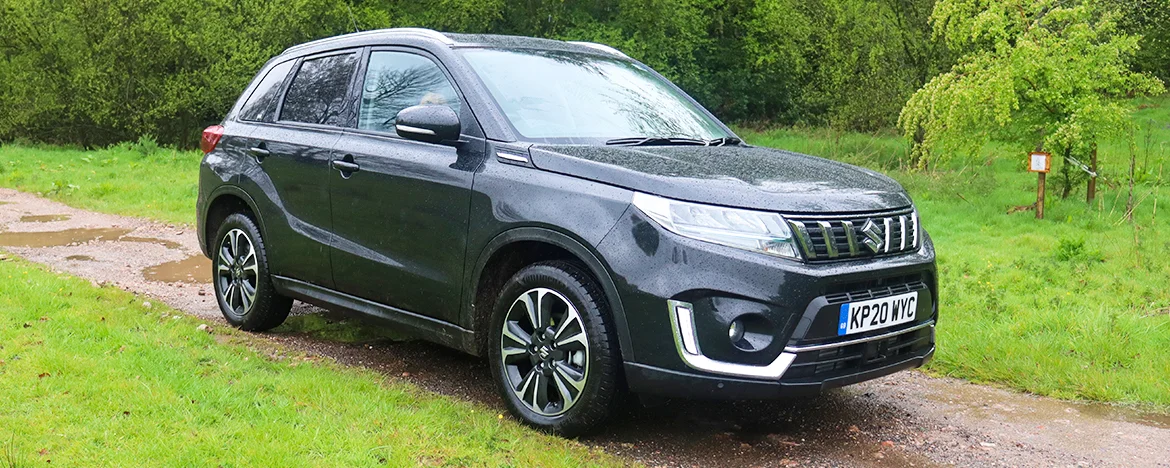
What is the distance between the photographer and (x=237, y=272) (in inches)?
238

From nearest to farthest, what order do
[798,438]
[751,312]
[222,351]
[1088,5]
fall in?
[751,312] < [798,438] < [222,351] < [1088,5]

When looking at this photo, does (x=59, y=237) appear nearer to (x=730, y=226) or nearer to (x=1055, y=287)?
(x=730, y=226)

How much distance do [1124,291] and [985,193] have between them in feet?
24.7

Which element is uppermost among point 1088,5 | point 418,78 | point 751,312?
point 1088,5

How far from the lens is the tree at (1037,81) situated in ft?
39.5

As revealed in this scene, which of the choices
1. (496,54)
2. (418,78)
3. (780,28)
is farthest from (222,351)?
(780,28)

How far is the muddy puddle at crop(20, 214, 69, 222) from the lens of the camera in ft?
37.6

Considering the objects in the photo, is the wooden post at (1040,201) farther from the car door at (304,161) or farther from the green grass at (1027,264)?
the car door at (304,161)

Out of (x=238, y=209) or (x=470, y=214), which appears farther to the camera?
(x=238, y=209)

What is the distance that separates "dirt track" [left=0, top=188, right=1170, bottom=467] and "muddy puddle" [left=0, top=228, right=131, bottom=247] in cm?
449

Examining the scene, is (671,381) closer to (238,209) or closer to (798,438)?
(798,438)

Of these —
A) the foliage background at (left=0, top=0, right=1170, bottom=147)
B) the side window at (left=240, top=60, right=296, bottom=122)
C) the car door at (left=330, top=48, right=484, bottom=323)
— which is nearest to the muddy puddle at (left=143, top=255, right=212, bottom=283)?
the side window at (left=240, top=60, right=296, bottom=122)

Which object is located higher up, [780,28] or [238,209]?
[780,28]

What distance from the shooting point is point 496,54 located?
16.1 feet
